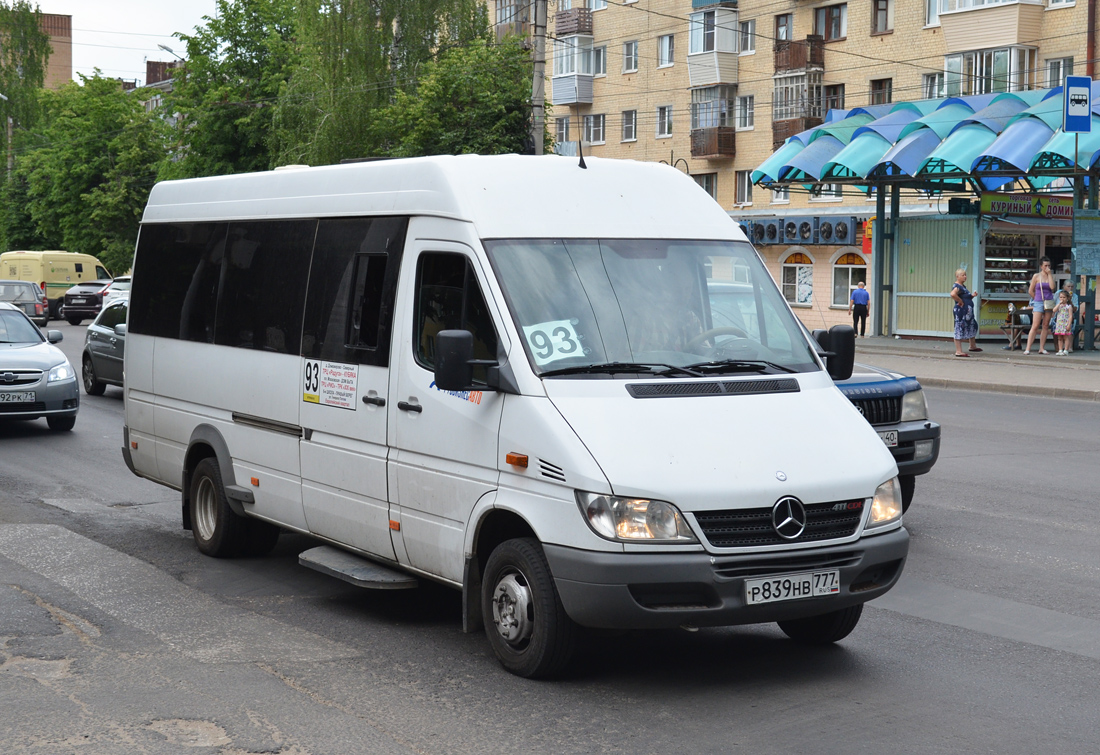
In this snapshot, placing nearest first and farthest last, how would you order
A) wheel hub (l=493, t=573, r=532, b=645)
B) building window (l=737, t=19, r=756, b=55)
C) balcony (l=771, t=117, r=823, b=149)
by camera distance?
wheel hub (l=493, t=573, r=532, b=645)
balcony (l=771, t=117, r=823, b=149)
building window (l=737, t=19, r=756, b=55)

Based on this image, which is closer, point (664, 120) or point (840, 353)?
point (840, 353)

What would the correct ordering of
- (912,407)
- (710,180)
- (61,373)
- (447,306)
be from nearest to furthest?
(447,306), (912,407), (61,373), (710,180)

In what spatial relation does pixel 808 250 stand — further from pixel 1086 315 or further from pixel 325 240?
pixel 325 240

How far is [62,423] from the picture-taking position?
52.7ft

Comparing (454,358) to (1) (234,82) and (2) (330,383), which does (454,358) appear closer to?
(2) (330,383)

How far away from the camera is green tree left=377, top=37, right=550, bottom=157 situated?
130 ft

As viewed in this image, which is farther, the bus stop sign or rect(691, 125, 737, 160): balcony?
rect(691, 125, 737, 160): balcony

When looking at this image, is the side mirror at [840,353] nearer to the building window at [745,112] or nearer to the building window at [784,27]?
the building window at [784,27]

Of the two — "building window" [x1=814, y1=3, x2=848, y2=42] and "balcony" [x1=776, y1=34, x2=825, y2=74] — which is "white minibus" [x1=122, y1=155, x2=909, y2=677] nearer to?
"balcony" [x1=776, y1=34, x2=825, y2=74]

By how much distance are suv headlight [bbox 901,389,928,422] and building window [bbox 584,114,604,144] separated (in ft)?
159

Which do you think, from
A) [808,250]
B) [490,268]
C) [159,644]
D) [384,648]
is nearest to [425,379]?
[490,268]

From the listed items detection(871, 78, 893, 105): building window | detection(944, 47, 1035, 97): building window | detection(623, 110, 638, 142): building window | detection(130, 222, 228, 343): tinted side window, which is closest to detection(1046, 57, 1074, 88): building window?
detection(944, 47, 1035, 97): building window

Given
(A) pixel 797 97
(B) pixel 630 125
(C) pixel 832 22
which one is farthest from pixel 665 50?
(C) pixel 832 22

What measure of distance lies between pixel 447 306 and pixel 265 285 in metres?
2.05
